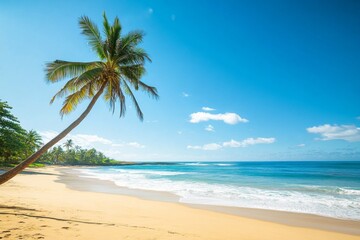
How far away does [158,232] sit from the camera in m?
5.51

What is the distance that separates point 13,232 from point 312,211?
11304mm

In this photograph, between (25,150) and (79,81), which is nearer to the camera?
(79,81)

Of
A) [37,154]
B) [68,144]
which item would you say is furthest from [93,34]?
[68,144]

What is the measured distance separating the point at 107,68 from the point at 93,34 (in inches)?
67.2

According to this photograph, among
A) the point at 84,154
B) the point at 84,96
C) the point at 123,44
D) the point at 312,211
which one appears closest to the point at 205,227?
the point at 312,211

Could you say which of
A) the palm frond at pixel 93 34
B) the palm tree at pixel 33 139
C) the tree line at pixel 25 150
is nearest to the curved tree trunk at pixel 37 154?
the palm frond at pixel 93 34

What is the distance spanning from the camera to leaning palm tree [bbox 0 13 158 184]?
341 inches

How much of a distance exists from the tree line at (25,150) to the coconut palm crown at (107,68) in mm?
18497

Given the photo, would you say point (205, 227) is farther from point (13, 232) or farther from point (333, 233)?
point (13, 232)

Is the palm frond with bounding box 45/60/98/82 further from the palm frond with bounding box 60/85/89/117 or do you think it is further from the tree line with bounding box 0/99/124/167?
the tree line with bounding box 0/99/124/167

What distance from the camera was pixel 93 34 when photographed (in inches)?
375

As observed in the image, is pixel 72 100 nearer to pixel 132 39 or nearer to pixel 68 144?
pixel 132 39

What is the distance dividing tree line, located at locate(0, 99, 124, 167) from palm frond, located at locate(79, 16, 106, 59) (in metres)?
18.6

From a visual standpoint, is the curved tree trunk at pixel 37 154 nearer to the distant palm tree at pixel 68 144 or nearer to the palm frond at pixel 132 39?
the palm frond at pixel 132 39
